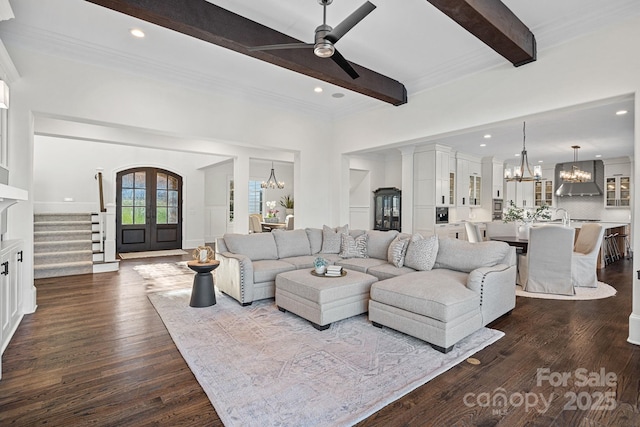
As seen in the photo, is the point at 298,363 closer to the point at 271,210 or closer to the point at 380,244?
the point at 380,244

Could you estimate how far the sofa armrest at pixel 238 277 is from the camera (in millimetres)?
4023

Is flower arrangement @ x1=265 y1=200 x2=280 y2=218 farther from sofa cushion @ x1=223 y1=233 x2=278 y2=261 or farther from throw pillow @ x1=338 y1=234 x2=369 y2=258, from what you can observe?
throw pillow @ x1=338 y1=234 x2=369 y2=258

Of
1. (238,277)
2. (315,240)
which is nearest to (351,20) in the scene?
(238,277)

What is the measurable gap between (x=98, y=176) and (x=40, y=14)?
16.9 ft

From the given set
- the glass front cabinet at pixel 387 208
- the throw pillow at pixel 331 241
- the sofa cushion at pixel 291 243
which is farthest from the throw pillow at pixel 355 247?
the glass front cabinet at pixel 387 208

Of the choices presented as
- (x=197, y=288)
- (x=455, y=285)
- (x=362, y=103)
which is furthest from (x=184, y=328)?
(x=362, y=103)

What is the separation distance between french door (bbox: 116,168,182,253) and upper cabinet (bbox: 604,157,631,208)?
40.3 ft

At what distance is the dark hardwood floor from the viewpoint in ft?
6.46

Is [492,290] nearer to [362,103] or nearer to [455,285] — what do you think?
[455,285]

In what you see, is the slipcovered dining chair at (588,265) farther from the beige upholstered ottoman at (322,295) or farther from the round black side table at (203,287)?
the round black side table at (203,287)

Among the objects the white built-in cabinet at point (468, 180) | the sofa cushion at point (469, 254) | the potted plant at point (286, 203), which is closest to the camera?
the sofa cushion at point (469, 254)

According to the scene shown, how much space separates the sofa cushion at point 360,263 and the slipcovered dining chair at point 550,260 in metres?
2.20

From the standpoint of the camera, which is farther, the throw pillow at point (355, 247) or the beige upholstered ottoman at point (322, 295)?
the throw pillow at point (355, 247)

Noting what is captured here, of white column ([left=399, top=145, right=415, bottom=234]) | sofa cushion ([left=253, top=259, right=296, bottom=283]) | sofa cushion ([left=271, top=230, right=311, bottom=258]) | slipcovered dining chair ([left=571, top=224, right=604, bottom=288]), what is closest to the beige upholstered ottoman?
sofa cushion ([left=253, top=259, right=296, bottom=283])
